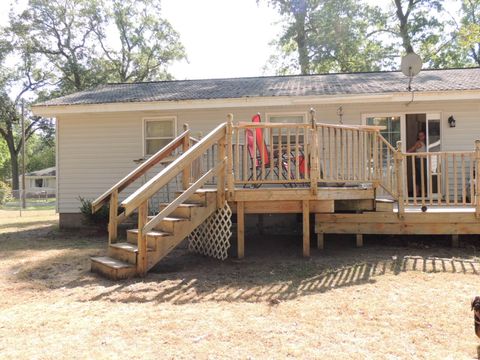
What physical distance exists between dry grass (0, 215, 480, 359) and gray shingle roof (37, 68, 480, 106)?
4.06m

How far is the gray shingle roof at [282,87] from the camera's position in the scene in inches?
342

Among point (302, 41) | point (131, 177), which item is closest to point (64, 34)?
point (302, 41)

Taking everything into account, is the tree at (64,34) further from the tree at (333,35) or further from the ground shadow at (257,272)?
the ground shadow at (257,272)

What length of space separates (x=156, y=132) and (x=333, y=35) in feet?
53.8

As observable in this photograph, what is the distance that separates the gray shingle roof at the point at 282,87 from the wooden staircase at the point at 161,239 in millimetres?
3933

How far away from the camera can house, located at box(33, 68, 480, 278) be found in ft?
17.7

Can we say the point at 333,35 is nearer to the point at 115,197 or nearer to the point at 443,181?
the point at 443,181

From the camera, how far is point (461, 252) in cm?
580

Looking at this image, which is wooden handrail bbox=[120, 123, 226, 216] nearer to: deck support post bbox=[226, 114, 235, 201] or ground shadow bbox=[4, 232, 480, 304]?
deck support post bbox=[226, 114, 235, 201]

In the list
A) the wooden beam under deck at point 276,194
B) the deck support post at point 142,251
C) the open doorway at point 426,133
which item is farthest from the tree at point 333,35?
the deck support post at point 142,251

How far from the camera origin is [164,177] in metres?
4.75

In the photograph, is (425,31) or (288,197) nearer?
(288,197)

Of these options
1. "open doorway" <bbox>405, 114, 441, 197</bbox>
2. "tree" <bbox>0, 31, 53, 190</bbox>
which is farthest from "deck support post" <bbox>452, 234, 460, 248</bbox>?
"tree" <bbox>0, 31, 53, 190</bbox>

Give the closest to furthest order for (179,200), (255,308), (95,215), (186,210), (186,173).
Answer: (255,308)
(179,200)
(186,210)
(186,173)
(95,215)
